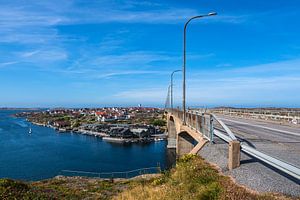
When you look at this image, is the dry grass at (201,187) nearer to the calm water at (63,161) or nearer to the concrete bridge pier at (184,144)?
the concrete bridge pier at (184,144)

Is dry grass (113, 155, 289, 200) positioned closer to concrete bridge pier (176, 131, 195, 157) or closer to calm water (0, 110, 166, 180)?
concrete bridge pier (176, 131, 195, 157)

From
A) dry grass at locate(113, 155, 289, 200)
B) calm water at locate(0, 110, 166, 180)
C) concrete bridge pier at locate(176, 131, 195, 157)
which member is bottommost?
calm water at locate(0, 110, 166, 180)

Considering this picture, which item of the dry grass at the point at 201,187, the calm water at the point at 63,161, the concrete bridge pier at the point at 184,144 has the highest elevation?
the dry grass at the point at 201,187

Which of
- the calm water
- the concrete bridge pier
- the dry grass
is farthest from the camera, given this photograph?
the calm water

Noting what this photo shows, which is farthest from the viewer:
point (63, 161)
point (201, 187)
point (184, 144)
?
point (63, 161)

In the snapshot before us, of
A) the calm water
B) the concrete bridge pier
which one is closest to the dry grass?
the concrete bridge pier

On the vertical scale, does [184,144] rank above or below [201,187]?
below

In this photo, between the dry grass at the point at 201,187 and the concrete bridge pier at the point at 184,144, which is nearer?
the dry grass at the point at 201,187

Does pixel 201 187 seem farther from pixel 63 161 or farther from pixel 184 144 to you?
pixel 63 161

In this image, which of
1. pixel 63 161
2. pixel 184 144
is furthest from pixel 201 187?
pixel 63 161

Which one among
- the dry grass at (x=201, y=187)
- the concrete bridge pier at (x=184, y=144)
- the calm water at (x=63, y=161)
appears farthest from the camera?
the calm water at (x=63, y=161)

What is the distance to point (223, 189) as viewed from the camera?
7.34 metres

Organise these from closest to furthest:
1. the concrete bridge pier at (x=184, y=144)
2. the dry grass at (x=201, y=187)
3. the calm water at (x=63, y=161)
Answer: the dry grass at (x=201, y=187)
the concrete bridge pier at (x=184, y=144)
the calm water at (x=63, y=161)

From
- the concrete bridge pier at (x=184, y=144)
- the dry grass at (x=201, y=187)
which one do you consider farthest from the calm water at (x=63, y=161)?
the dry grass at (x=201, y=187)
